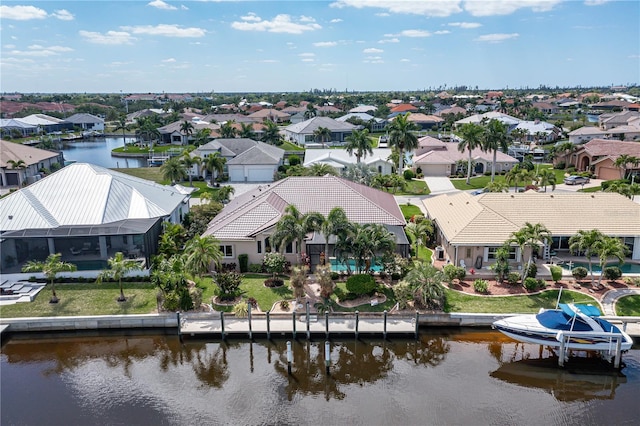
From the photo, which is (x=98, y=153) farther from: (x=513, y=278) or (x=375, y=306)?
(x=513, y=278)

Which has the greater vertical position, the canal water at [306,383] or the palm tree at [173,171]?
the palm tree at [173,171]

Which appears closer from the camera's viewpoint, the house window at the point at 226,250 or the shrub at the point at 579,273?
the shrub at the point at 579,273

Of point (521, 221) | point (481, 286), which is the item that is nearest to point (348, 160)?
point (521, 221)

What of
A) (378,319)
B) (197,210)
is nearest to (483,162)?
(197,210)

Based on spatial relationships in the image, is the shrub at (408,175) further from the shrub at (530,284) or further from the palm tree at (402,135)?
the shrub at (530,284)

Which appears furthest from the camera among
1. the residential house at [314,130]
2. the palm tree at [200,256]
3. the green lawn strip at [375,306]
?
the residential house at [314,130]

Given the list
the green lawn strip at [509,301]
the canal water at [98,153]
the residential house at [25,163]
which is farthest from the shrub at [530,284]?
the canal water at [98,153]

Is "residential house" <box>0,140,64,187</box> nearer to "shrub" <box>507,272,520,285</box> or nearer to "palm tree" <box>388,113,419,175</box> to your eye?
"palm tree" <box>388,113,419,175</box>
